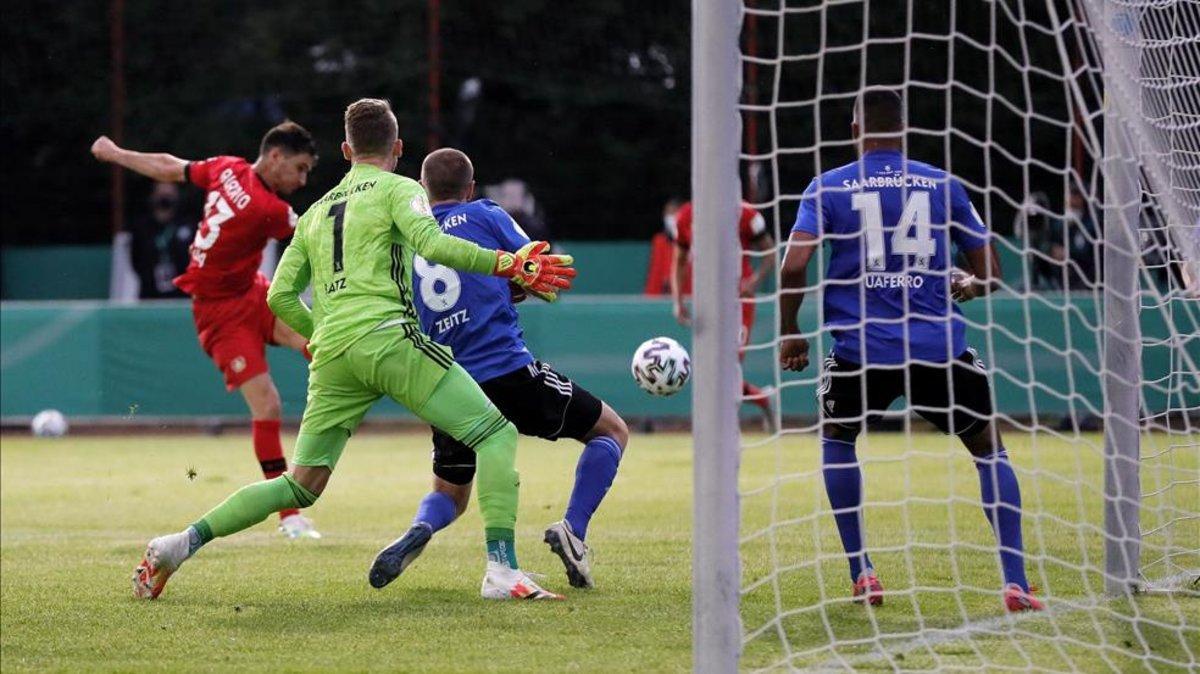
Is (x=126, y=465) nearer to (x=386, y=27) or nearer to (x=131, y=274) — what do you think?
(x=131, y=274)

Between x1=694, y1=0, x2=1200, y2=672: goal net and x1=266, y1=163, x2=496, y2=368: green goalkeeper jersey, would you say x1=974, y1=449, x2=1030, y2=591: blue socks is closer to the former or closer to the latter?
x1=694, y1=0, x2=1200, y2=672: goal net

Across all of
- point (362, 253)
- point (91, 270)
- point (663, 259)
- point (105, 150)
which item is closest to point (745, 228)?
point (663, 259)

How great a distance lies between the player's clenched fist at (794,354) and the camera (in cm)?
664

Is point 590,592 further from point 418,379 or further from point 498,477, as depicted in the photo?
point 418,379

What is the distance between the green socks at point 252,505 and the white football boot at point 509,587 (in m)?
0.78

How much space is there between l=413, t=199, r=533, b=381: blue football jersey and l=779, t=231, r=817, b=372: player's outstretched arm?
1226mm

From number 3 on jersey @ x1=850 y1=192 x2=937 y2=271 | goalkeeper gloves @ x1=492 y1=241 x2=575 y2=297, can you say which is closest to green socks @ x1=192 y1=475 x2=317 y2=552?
goalkeeper gloves @ x1=492 y1=241 x2=575 y2=297

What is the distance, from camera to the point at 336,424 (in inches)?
269

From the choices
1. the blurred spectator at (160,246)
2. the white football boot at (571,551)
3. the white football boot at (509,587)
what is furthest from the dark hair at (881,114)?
the blurred spectator at (160,246)

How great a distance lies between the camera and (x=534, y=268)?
20.9ft

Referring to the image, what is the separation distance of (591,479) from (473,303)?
3.00 feet

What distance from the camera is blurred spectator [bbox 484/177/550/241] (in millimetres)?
19172

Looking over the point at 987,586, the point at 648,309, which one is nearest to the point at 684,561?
the point at 987,586

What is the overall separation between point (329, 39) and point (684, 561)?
44.7 feet
